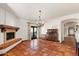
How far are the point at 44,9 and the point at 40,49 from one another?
92 cm

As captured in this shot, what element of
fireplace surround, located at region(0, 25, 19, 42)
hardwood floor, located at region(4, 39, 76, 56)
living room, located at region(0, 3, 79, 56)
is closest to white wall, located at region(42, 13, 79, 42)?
living room, located at region(0, 3, 79, 56)

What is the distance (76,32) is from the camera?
2.75 meters

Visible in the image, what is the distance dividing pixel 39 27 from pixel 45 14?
337mm

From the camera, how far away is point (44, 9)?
2.65 metres

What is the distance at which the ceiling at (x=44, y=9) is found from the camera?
257 cm

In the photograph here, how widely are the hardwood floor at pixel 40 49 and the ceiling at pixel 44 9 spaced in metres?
0.60

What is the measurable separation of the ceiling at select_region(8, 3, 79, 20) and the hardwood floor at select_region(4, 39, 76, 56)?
60 centimetres

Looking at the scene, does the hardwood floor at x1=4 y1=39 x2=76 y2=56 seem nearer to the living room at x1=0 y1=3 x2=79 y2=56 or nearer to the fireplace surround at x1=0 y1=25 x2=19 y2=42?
the living room at x1=0 y1=3 x2=79 y2=56

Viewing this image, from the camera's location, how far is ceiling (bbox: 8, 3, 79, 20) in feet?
8.43

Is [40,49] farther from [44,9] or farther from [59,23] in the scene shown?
[44,9]

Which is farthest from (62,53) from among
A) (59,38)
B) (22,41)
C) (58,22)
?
(22,41)

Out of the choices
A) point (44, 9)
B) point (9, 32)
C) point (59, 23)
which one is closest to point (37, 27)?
point (44, 9)

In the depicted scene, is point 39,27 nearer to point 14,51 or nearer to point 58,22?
point 58,22

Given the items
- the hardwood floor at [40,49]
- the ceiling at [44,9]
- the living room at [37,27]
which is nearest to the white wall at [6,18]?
the living room at [37,27]
